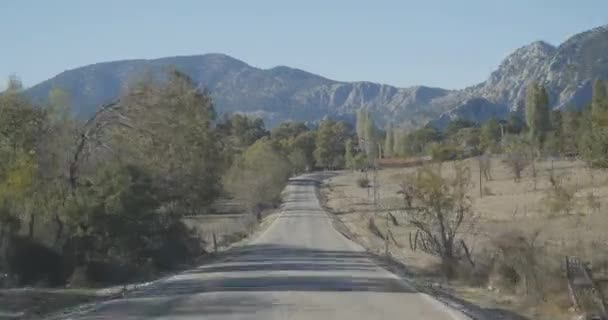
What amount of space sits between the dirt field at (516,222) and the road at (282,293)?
85.0 inches

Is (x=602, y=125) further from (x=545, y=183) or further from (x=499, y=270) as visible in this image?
(x=545, y=183)

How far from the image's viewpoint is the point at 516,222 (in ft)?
169

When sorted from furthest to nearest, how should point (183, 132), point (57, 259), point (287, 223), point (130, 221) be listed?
point (287, 223), point (183, 132), point (130, 221), point (57, 259)

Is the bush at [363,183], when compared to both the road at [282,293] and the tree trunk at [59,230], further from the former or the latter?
the tree trunk at [59,230]

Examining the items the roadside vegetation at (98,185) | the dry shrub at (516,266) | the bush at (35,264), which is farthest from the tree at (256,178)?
the dry shrub at (516,266)

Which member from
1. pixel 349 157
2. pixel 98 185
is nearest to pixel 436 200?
pixel 98 185

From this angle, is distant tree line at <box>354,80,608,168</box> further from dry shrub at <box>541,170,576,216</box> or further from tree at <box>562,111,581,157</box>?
dry shrub at <box>541,170,576,216</box>

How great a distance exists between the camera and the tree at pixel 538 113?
128 metres

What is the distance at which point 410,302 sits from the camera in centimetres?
2334

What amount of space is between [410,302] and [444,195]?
17146mm

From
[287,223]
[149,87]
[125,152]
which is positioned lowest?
[287,223]

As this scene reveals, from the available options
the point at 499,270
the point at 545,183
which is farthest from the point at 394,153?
the point at 499,270

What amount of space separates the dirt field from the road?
216cm

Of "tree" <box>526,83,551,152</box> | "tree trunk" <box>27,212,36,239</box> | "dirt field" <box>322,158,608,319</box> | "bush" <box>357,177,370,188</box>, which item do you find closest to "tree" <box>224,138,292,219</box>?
"dirt field" <box>322,158,608,319</box>
